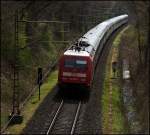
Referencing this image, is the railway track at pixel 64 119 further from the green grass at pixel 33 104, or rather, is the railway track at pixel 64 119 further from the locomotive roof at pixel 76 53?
the locomotive roof at pixel 76 53

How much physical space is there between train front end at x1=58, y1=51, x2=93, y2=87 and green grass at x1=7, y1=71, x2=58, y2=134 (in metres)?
2.51

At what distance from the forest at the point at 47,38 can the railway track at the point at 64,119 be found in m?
3.86

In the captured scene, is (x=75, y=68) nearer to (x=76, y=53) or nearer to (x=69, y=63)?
(x=69, y=63)

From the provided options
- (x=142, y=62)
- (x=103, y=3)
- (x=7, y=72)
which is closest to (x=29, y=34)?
(x=7, y=72)

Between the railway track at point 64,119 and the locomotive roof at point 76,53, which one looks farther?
the locomotive roof at point 76,53

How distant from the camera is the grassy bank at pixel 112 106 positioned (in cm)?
2523

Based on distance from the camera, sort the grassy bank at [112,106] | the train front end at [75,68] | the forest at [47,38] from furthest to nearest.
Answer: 1. the forest at [47,38]
2. the train front end at [75,68]
3. the grassy bank at [112,106]

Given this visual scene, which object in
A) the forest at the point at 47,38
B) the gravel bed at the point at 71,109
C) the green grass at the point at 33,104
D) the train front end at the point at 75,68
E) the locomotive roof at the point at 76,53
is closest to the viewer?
the gravel bed at the point at 71,109

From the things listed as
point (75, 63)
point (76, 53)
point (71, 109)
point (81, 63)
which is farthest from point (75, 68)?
point (71, 109)

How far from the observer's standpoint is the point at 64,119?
26500 mm

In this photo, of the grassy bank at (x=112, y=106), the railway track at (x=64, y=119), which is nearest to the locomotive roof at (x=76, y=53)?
the railway track at (x=64, y=119)

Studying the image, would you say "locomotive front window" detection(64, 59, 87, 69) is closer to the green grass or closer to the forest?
the forest

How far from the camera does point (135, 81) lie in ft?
121

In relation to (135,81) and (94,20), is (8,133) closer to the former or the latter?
(135,81)
